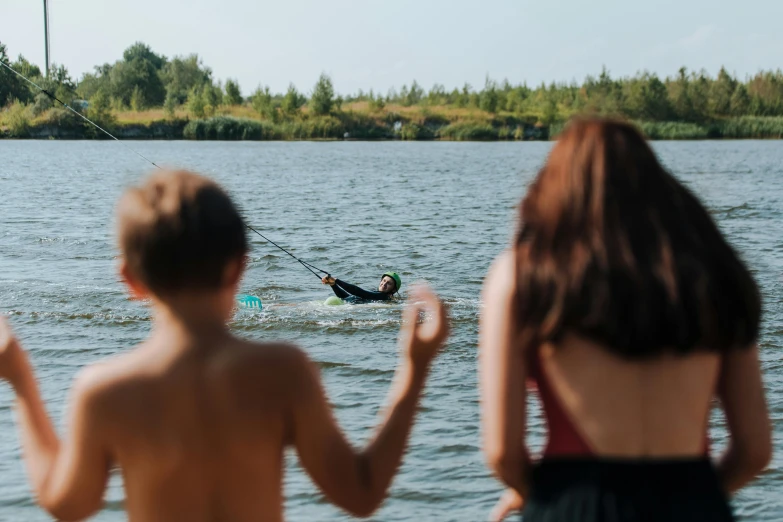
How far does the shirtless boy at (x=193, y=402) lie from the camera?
2.29 metres

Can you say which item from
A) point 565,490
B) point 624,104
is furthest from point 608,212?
point 624,104

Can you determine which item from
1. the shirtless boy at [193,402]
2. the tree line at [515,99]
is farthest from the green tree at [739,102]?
the shirtless boy at [193,402]

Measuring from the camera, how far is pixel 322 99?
105625mm

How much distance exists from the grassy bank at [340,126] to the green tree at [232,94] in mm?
842

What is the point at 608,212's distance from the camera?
230 cm

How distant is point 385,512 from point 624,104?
97.1 metres

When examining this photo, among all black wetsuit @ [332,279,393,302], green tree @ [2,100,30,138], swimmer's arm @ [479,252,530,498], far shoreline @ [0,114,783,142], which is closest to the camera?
swimmer's arm @ [479,252,530,498]

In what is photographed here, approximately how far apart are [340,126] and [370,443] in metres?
100

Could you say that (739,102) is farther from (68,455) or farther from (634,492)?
(68,455)

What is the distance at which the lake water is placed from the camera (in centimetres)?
772

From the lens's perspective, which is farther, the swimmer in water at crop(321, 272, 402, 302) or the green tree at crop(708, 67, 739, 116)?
the green tree at crop(708, 67, 739, 116)

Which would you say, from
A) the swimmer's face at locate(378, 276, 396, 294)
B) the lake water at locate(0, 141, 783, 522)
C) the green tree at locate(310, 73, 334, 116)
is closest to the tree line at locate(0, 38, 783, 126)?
the green tree at locate(310, 73, 334, 116)

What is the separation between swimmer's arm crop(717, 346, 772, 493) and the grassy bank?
285 ft

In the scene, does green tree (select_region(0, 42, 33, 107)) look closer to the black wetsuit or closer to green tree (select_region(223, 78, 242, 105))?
green tree (select_region(223, 78, 242, 105))
